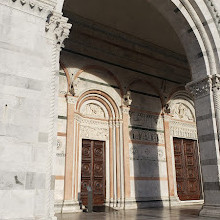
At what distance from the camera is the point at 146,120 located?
9.62m

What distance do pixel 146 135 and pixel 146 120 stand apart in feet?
1.82

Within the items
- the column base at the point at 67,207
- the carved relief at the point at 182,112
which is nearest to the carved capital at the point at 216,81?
the carved relief at the point at 182,112

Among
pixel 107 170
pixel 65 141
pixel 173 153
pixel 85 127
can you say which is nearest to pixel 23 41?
pixel 65 141

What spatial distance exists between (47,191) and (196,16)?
17.8 feet

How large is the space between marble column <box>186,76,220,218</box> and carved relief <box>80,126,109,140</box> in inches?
128

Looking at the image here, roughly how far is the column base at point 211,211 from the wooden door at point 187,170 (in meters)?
3.90

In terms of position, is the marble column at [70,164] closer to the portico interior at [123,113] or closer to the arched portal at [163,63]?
the portico interior at [123,113]

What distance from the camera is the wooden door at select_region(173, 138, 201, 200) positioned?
32.0 ft

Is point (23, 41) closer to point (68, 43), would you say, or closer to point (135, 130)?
point (68, 43)

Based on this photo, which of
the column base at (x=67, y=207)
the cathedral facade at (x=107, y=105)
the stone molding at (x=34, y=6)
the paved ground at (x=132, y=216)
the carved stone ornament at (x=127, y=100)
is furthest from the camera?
the carved stone ornament at (x=127, y=100)

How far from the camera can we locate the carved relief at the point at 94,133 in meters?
8.38

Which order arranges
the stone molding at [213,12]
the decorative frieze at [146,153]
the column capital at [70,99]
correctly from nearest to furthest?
1. the stone molding at [213,12]
2. the column capital at [70,99]
3. the decorative frieze at [146,153]

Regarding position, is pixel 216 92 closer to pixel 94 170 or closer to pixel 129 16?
pixel 129 16

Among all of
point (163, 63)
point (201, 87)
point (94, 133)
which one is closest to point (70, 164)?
point (94, 133)
